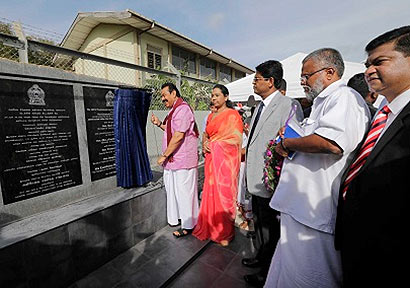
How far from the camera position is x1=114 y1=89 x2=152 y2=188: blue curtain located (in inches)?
105

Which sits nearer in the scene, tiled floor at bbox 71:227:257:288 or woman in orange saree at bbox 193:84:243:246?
tiled floor at bbox 71:227:257:288

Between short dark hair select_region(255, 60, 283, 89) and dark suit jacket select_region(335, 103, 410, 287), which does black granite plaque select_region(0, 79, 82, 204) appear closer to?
short dark hair select_region(255, 60, 283, 89)

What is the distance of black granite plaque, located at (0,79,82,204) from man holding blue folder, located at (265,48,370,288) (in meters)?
2.35

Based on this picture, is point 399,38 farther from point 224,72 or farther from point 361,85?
point 224,72

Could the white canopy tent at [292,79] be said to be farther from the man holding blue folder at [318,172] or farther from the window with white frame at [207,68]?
the window with white frame at [207,68]

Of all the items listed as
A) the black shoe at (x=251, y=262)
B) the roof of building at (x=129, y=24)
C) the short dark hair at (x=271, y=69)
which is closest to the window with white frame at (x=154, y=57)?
the roof of building at (x=129, y=24)

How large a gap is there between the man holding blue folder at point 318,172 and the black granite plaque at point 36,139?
7.70 ft

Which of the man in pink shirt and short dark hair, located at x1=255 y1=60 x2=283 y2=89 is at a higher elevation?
short dark hair, located at x1=255 y1=60 x2=283 y2=89

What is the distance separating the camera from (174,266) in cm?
237

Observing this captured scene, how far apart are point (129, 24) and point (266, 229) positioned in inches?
387

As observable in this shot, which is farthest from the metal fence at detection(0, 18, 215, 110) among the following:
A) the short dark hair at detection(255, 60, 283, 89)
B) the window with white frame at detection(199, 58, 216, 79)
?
the window with white frame at detection(199, 58, 216, 79)

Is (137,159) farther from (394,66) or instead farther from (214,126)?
(394,66)

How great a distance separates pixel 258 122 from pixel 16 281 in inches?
101

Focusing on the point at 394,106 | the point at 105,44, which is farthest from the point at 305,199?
the point at 105,44
